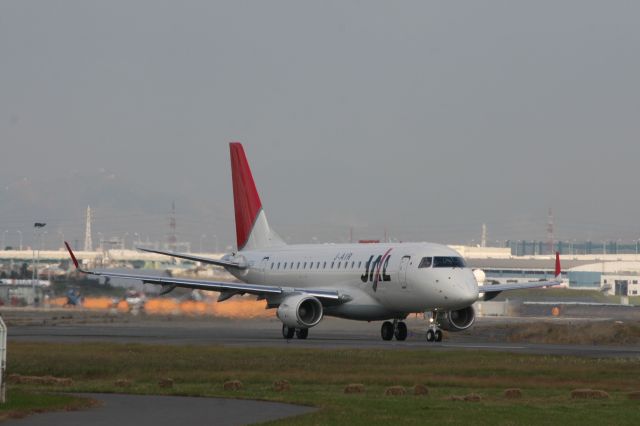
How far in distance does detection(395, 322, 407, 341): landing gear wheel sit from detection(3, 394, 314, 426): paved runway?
98.3 feet

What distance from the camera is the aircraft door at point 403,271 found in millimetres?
56562

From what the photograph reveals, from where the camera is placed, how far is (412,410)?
Result: 86.9 ft

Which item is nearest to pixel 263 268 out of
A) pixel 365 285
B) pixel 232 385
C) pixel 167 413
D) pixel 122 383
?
pixel 365 285

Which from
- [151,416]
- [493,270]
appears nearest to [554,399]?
[151,416]

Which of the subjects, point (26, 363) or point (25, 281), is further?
point (25, 281)

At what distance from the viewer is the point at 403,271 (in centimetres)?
5669

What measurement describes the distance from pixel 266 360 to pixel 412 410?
15560mm

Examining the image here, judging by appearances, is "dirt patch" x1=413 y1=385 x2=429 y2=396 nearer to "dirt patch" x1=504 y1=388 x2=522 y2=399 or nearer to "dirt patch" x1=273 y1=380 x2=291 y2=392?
"dirt patch" x1=504 y1=388 x2=522 y2=399

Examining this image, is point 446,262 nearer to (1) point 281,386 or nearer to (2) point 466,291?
(2) point 466,291

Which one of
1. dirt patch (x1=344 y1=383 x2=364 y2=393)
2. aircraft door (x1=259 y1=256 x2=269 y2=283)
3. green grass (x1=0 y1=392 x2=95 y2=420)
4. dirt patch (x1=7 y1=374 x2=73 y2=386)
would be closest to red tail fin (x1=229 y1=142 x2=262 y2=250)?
aircraft door (x1=259 y1=256 x2=269 y2=283)

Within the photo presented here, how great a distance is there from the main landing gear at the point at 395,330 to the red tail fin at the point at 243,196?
1448 centimetres

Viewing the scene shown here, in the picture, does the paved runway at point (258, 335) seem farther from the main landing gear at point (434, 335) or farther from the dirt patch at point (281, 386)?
the dirt patch at point (281, 386)

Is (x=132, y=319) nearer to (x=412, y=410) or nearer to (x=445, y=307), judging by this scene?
(x=445, y=307)

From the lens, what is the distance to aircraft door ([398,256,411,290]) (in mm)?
56562
